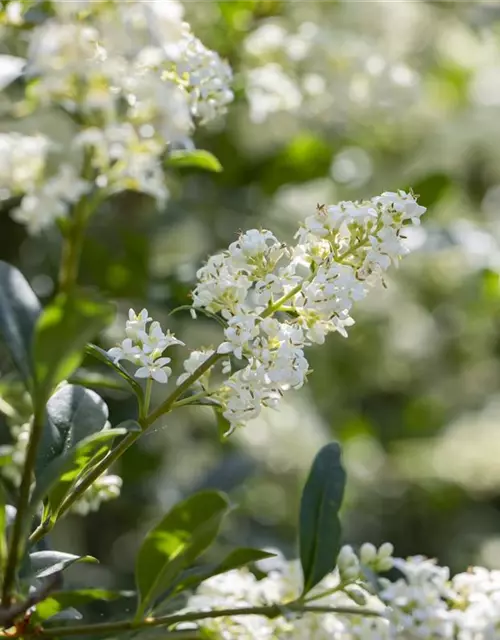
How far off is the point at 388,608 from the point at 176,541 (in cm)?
21

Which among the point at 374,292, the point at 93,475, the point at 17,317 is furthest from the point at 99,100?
the point at 374,292

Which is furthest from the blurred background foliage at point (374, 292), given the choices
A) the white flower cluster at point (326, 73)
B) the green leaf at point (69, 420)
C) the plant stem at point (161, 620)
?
the plant stem at point (161, 620)

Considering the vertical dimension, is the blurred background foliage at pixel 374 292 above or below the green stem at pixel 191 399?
below

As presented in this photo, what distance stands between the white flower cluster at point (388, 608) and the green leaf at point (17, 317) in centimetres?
29

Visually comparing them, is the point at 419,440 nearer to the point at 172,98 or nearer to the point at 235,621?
the point at 235,621

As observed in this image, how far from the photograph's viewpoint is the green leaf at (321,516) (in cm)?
75

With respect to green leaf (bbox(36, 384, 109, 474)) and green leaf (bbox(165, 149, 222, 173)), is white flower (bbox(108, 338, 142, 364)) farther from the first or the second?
green leaf (bbox(165, 149, 222, 173))

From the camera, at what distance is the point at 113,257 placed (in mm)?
1547

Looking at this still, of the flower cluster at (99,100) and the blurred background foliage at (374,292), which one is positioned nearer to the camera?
the flower cluster at (99,100)

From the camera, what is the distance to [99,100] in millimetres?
576

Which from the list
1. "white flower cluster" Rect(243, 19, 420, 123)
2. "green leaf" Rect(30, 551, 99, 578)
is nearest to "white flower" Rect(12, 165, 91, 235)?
"green leaf" Rect(30, 551, 99, 578)

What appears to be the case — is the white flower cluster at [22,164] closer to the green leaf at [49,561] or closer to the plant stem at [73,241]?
the plant stem at [73,241]

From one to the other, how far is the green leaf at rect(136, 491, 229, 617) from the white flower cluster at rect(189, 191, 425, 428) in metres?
0.06

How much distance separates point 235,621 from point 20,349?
0.35 metres
